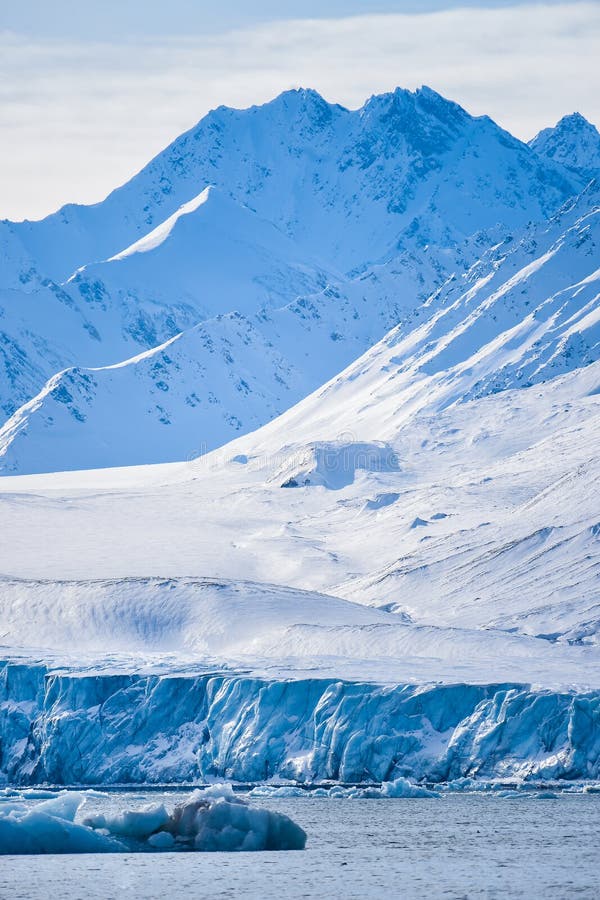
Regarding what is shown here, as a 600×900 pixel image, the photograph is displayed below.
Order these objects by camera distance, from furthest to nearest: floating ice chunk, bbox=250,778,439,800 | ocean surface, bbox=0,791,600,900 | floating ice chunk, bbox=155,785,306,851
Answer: floating ice chunk, bbox=250,778,439,800 < floating ice chunk, bbox=155,785,306,851 < ocean surface, bbox=0,791,600,900

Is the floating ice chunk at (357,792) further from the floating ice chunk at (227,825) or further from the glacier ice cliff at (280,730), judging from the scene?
the floating ice chunk at (227,825)

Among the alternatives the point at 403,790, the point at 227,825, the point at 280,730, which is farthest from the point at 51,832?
the point at 280,730

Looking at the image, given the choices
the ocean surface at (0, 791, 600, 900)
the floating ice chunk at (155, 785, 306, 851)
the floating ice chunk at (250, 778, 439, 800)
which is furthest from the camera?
the floating ice chunk at (250, 778, 439, 800)

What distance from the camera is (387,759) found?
93125mm

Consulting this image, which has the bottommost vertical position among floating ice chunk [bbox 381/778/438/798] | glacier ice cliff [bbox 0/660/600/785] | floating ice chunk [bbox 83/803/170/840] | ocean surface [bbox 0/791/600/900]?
ocean surface [bbox 0/791/600/900]

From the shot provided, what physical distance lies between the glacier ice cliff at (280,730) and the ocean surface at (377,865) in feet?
33.5

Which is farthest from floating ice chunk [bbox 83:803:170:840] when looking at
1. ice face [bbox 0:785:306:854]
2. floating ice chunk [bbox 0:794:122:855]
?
floating ice chunk [bbox 0:794:122:855]

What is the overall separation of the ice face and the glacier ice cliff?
84.9ft

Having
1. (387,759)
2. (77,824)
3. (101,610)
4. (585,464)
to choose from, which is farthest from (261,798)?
(585,464)

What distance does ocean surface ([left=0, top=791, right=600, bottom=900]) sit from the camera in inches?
2314

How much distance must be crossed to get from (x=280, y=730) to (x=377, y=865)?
31.3m

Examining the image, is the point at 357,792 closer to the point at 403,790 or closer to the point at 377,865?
the point at 403,790

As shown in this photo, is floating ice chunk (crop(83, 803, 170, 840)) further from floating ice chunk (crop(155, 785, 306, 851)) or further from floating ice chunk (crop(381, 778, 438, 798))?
floating ice chunk (crop(381, 778, 438, 798))

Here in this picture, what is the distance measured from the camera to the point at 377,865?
6538 centimetres
